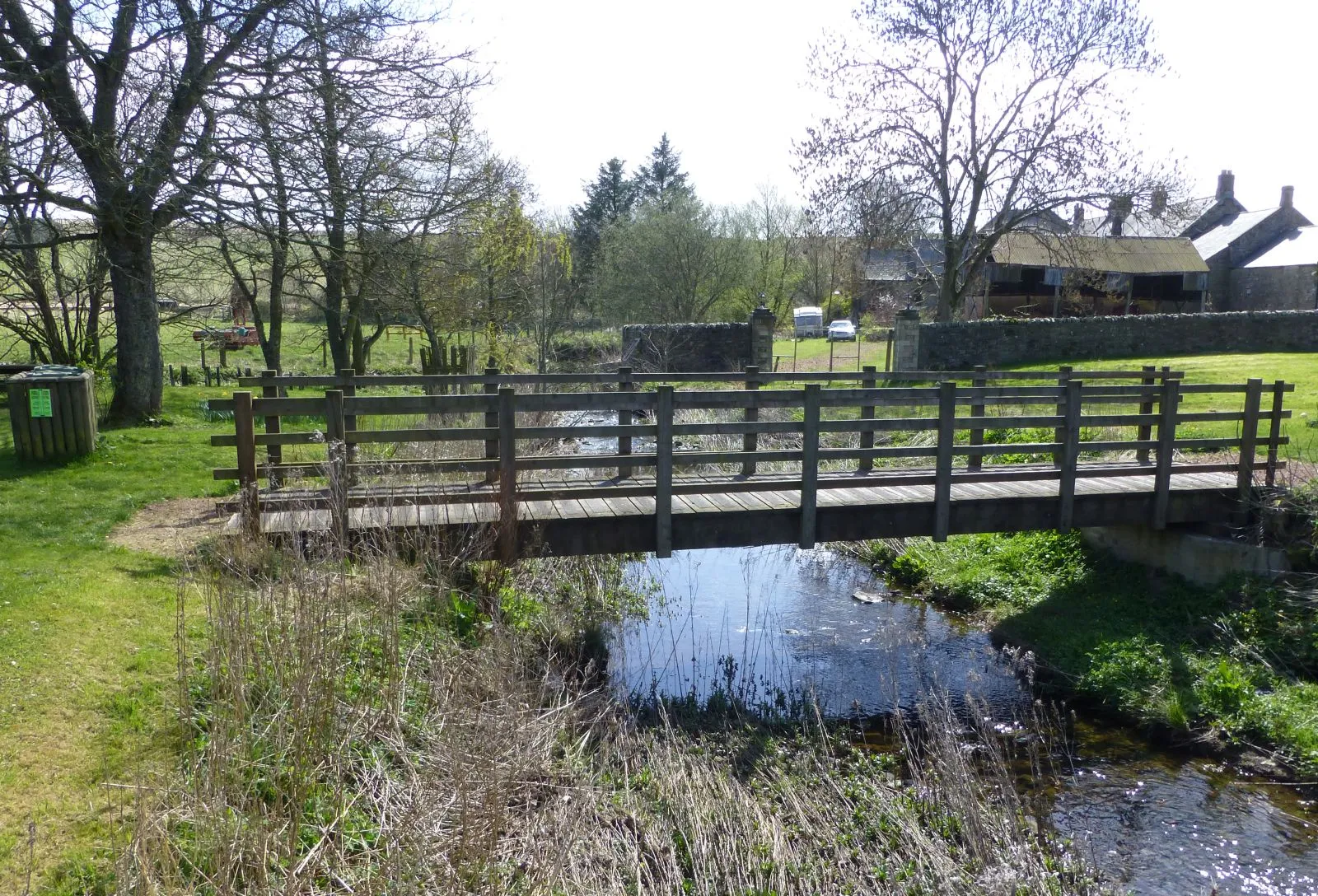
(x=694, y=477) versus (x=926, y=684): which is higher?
(x=694, y=477)

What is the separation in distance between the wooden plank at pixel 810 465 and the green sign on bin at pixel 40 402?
28.1 ft

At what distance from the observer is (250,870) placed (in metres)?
4.01

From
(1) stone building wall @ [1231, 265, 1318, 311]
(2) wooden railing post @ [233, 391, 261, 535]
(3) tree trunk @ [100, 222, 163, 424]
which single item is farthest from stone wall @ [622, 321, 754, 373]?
(1) stone building wall @ [1231, 265, 1318, 311]

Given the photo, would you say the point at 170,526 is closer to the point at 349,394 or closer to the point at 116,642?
the point at 349,394

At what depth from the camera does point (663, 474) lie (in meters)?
7.55

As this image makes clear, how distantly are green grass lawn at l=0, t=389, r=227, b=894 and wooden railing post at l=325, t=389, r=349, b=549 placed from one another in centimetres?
124

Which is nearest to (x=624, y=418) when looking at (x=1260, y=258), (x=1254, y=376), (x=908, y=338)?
(x=908, y=338)

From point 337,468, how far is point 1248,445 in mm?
8645

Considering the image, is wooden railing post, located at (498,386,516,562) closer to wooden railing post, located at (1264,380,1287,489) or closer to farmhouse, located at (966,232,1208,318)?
wooden railing post, located at (1264,380,1287,489)

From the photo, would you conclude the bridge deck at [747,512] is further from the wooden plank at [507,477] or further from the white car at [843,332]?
the white car at [843,332]

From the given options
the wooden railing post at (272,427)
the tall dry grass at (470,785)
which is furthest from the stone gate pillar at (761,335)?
the tall dry grass at (470,785)

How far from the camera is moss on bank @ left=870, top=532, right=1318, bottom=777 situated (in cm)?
732

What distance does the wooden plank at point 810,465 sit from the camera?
792cm

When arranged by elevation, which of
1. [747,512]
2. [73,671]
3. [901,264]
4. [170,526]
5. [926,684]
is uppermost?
[901,264]
